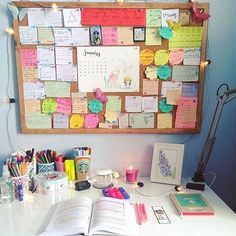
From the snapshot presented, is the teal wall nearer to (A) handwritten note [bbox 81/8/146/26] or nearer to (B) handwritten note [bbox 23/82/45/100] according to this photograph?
(B) handwritten note [bbox 23/82/45/100]

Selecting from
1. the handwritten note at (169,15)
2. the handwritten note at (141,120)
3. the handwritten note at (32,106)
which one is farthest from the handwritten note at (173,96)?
the handwritten note at (32,106)

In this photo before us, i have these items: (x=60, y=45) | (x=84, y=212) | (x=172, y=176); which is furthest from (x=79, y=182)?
(x=60, y=45)

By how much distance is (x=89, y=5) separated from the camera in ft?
4.46

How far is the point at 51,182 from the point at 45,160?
0.17 meters

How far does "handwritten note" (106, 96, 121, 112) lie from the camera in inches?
57.1

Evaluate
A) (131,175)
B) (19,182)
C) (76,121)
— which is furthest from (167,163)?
(19,182)

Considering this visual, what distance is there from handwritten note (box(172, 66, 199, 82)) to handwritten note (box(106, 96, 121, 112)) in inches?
12.2

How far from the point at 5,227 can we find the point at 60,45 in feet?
2.83

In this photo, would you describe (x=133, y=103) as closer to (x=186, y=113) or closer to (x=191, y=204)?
(x=186, y=113)

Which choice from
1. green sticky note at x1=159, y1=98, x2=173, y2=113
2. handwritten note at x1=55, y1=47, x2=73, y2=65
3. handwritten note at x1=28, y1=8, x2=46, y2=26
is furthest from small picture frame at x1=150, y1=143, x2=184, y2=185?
handwritten note at x1=28, y1=8, x2=46, y2=26

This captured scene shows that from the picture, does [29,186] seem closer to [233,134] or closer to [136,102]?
[136,102]

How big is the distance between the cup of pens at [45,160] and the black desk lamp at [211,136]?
29.2 inches

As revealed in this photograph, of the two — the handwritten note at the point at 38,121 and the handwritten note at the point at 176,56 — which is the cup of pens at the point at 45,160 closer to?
the handwritten note at the point at 38,121

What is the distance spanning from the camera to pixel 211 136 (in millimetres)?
1379
